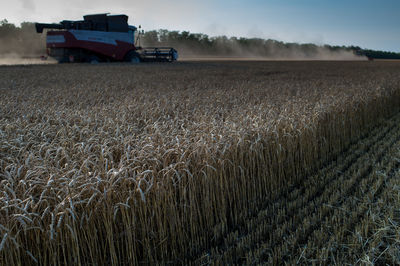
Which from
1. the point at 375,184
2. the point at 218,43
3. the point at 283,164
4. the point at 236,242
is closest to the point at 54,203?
the point at 236,242

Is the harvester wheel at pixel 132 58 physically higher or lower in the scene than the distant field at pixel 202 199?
higher

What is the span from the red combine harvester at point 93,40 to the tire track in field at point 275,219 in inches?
691

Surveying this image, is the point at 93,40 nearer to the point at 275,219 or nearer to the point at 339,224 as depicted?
the point at 275,219

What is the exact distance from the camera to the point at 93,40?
19.2m

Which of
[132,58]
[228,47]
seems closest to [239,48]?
[228,47]

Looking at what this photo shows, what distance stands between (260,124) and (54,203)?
8.25 ft

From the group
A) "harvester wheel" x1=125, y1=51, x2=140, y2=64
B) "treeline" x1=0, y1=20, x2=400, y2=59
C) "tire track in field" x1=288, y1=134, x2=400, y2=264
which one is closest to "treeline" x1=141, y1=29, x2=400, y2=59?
"treeline" x1=0, y1=20, x2=400, y2=59

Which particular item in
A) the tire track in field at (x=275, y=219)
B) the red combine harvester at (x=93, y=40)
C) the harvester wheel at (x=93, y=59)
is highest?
the red combine harvester at (x=93, y=40)

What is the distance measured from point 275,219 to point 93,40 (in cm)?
1847

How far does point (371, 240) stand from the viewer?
8.27 feet

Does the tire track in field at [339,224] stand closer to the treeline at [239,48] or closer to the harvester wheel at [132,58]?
the harvester wheel at [132,58]

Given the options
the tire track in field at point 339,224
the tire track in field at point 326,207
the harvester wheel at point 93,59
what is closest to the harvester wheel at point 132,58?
the harvester wheel at point 93,59

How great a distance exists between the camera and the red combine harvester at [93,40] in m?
18.7

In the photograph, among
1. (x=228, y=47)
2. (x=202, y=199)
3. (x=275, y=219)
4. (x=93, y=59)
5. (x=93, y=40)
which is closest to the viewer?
(x=202, y=199)
